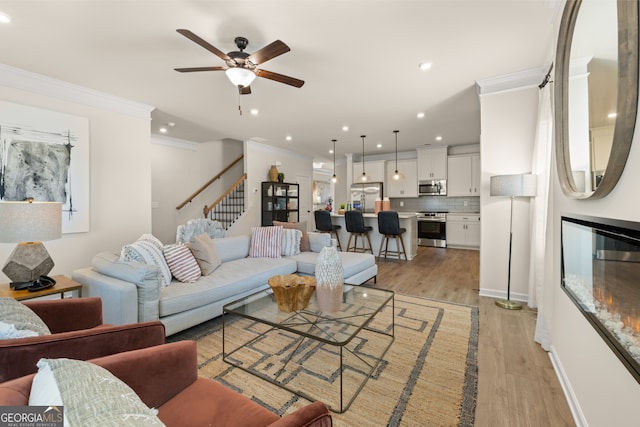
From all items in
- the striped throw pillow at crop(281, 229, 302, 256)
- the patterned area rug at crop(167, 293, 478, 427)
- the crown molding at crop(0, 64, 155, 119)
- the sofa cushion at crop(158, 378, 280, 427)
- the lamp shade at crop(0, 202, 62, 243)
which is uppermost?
the crown molding at crop(0, 64, 155, 119)

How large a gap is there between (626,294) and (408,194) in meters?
6.94

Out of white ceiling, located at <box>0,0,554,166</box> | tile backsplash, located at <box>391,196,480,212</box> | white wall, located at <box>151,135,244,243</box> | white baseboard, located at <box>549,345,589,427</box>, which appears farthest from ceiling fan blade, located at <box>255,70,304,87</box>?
tile backsplash, located at <box>391,196,480,212</box>

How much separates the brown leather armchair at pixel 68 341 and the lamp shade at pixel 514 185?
10.9 ft

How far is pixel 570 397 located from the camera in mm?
1618

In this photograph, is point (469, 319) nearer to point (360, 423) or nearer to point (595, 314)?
point (595, 314)

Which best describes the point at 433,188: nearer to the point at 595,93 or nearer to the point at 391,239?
the point at 391,239

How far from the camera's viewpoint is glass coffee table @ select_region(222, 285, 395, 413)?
1.76m

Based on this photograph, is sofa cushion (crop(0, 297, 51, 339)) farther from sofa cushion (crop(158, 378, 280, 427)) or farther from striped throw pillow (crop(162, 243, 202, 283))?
striped throw pillow (crop(162, 243, 202, 283))

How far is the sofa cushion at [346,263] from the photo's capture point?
11.1 feet

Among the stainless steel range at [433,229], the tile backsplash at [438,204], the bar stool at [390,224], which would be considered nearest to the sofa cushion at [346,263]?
the bar stool at [390,224]

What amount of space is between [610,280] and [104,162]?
4.97 m

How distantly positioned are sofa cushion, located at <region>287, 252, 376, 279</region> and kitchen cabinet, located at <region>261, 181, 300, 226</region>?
10.3ft

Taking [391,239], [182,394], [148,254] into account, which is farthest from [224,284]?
[391,239]

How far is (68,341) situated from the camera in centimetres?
104
